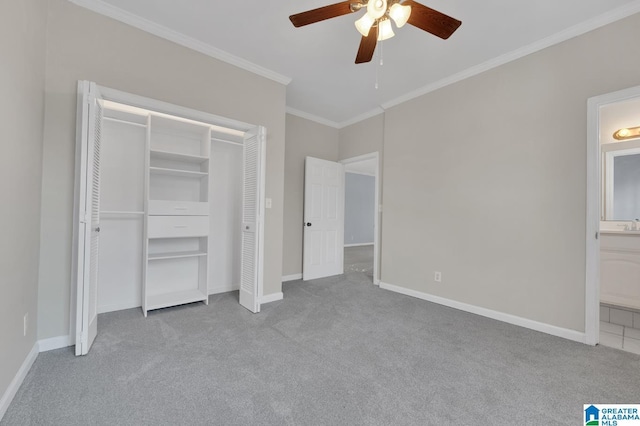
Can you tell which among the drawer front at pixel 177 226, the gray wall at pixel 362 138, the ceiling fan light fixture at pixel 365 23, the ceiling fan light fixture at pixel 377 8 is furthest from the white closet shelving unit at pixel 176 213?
the gray wall at pixel 362 138

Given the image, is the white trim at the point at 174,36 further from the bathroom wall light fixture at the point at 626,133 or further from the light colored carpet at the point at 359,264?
the bathroom wall light fixture at the point at 626,133

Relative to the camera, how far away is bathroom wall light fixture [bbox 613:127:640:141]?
3.24m

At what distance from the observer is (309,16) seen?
176cm

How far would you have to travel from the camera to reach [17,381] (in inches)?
63.9

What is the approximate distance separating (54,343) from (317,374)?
2.14 meters

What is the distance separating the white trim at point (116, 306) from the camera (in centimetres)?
285

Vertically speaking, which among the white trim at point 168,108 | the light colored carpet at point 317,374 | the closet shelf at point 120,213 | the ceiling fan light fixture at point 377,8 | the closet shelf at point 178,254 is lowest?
the light colored carpet at point 317,374

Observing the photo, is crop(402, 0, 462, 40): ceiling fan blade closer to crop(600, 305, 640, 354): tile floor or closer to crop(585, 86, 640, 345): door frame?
crop(585, 86, 640, 345): door frame

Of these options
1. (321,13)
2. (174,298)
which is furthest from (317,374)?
(321,13)

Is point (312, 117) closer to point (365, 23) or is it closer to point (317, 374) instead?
point (365, 23)

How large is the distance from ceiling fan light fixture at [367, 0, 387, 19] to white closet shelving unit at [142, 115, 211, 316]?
2.24 m

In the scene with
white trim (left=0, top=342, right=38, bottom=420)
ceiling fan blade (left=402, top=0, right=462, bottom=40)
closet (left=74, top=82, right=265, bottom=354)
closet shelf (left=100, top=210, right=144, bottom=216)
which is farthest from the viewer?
closet (left=74, top=82, right=265, bottom=354)

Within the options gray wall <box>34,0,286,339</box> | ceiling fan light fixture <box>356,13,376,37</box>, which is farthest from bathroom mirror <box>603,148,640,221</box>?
gray wall <box>34,0,286,339</box>

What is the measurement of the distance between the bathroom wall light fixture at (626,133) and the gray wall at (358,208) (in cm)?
601
